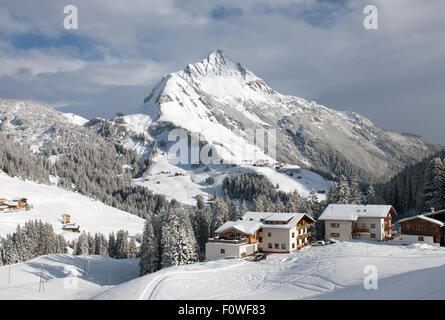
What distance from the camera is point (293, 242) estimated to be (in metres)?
59.5

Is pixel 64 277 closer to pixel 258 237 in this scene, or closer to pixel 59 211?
pixel 258 237

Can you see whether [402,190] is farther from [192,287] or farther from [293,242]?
[192,287]

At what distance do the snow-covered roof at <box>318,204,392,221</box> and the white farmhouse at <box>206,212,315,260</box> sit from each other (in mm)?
4857

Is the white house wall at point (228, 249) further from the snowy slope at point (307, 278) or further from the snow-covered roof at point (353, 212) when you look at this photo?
the snow-covered roof at point (353, 212)

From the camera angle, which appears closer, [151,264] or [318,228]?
[151,264]

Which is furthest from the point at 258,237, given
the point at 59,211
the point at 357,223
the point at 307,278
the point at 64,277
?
the point at 59,211

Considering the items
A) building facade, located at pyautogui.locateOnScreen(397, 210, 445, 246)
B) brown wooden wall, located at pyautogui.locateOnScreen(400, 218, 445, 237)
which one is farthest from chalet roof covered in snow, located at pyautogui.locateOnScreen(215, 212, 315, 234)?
building facade, located at pyautogui.locateOnScreen(397, 210, 445, 246)

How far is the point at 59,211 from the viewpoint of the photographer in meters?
131

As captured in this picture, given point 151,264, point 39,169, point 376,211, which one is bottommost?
point 151,264

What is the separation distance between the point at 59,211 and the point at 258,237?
97305 millimetres

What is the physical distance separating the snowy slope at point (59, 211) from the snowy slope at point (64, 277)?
127ft
